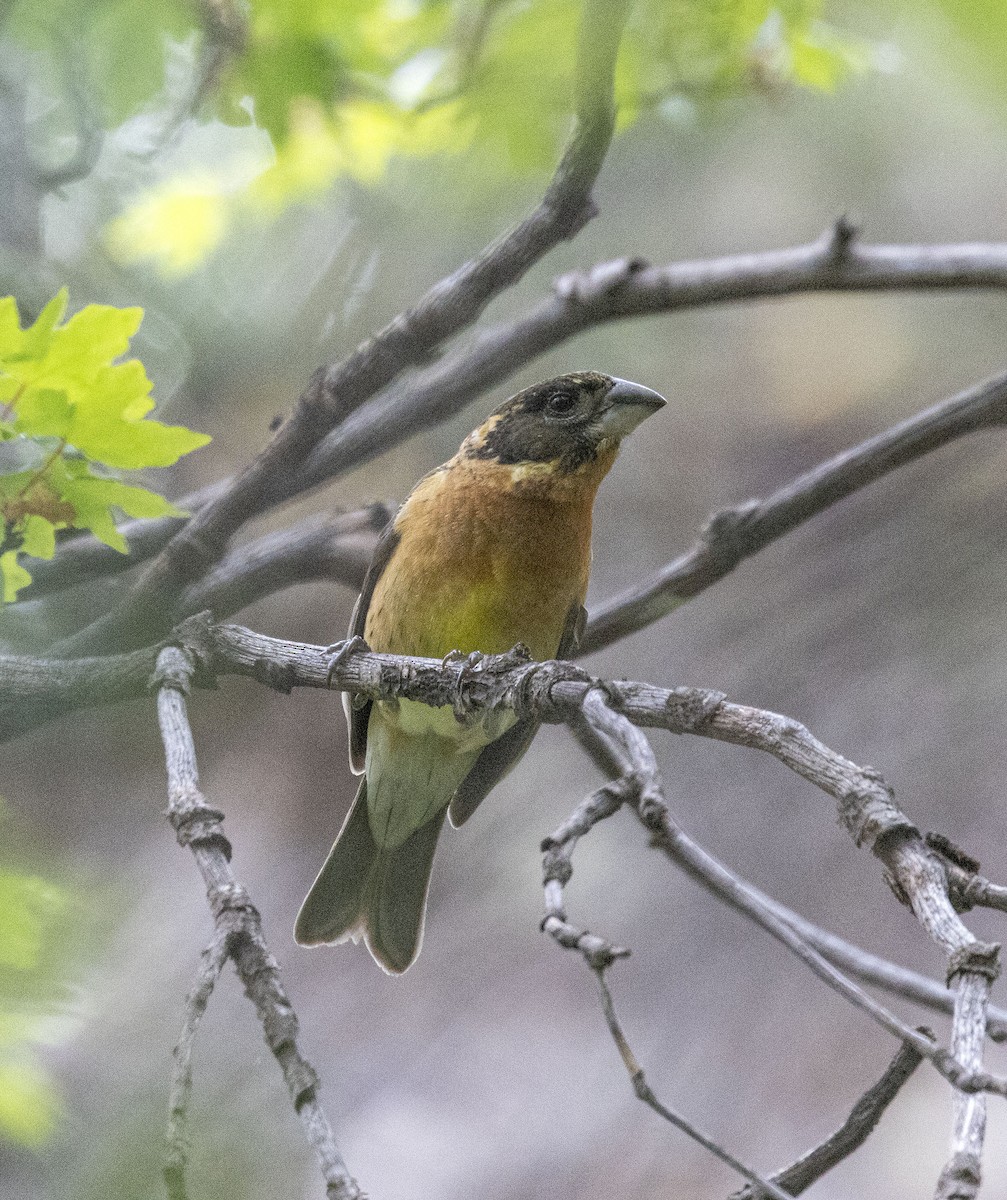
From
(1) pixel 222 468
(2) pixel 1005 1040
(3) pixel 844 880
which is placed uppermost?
(1) pixel 222 468

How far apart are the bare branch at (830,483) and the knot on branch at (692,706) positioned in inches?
53.4

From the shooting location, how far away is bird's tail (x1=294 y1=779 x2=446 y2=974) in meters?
3.48

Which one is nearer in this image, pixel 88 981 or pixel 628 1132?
pixel 88 981

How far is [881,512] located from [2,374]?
13.1 feet

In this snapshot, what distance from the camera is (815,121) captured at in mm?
7082

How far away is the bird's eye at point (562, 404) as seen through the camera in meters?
3.31

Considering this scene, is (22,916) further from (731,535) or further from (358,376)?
(731,535)

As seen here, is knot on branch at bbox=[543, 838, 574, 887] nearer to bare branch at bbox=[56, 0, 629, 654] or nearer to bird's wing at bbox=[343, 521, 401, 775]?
bare branch at bbox=[56, 0, 629, 654]

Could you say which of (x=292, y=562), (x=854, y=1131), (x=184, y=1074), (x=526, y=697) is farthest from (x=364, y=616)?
(x=854, y=1131)

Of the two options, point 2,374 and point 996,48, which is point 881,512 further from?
point 2,374

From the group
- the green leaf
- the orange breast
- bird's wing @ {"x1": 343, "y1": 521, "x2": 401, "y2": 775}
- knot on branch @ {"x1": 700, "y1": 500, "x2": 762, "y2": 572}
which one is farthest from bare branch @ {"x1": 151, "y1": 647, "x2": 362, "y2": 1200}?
knot on branch @ {"x1": 700, "y1": 500, "x2": 762, "y2": 572}

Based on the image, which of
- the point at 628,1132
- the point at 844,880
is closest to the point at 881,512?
the point at 844,880

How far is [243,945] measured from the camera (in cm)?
166

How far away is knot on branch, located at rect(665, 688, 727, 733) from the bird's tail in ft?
6.37
